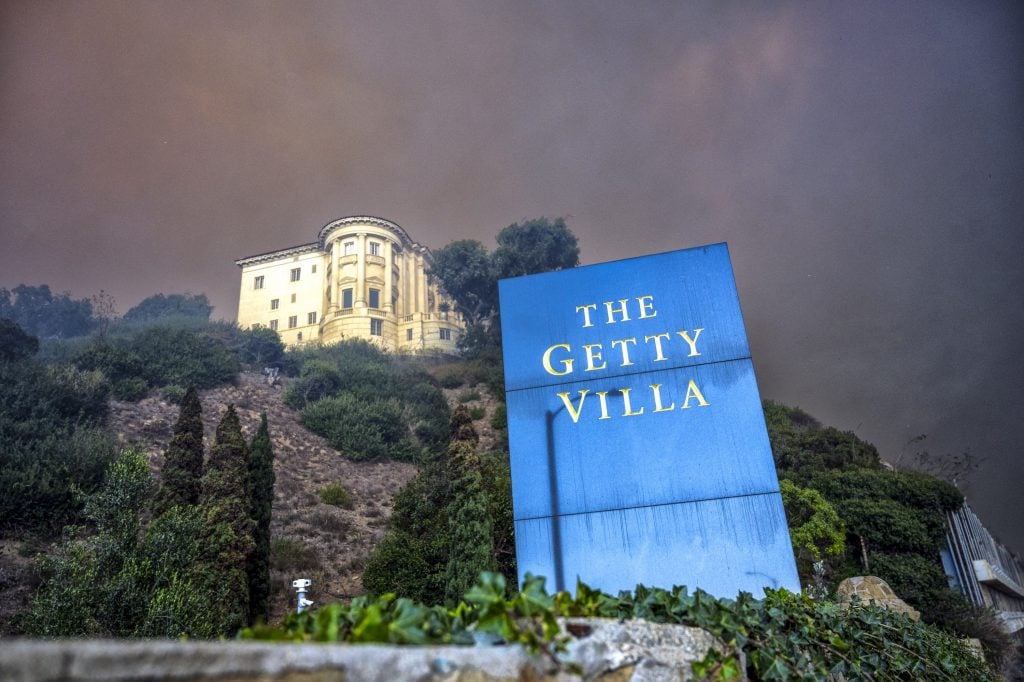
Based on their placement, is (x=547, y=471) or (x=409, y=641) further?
(x=547, y=471)

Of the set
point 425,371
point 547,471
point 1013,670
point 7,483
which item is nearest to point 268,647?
point 547,471

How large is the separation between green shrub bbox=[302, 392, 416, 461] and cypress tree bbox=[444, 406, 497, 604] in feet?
43.7

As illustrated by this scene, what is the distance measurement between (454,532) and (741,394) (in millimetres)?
9911

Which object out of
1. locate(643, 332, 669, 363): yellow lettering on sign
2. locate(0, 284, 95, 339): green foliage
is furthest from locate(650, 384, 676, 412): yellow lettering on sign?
locate(0, 284, 95, 339): green foliage

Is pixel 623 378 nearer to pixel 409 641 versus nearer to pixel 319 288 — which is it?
pixel 409 641

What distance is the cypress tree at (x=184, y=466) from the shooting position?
16734mm

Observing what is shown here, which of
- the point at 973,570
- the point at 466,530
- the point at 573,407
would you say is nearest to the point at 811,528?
the point at 973,570

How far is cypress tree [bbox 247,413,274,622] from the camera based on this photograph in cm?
1597

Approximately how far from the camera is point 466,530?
50.8ft

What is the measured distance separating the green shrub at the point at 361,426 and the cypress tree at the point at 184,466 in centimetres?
1085

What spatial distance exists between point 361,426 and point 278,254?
100.0 feet

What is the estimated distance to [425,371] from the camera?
41.2 metres

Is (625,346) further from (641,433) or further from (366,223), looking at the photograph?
(366,223)

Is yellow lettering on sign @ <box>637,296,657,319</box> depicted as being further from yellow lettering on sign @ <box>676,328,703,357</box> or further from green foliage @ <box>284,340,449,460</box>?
green foliage @ <box>284,340,449,460</box>
